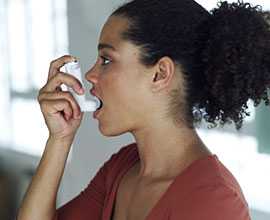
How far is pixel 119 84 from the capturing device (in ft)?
3.56

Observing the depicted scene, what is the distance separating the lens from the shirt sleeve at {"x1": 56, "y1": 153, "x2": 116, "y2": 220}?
122cm

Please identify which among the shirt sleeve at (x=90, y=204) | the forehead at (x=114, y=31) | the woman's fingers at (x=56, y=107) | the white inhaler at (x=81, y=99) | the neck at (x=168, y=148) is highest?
the forehead at (x=114, y=31)

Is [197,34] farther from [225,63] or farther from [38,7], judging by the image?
[38,7]

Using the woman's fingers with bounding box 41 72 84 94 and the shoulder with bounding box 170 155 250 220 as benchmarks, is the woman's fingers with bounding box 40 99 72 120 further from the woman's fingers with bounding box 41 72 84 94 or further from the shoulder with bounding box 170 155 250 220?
the shoulder with bounding box 170 155 250 220

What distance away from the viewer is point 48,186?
4.07 ft

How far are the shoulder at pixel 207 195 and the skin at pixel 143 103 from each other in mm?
66

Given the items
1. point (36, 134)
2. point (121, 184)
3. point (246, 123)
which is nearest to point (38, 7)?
point (36, 134)

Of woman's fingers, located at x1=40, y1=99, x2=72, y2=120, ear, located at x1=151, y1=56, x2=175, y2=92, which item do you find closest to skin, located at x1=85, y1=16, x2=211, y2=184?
ear, located at x1=151, y1=56, x2=175, y2=92

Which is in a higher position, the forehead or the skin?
the forehead

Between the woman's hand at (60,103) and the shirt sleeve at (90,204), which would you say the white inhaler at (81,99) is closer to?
the woman's hand at (60,103)

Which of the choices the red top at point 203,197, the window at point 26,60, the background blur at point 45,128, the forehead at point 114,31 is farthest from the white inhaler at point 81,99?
the window at point 26,60

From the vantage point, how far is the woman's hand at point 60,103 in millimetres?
1168

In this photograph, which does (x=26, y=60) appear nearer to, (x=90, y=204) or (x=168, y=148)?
(x=90, y=204)

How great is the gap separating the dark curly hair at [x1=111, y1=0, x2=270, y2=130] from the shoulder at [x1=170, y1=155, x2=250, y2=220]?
0.48 ft
